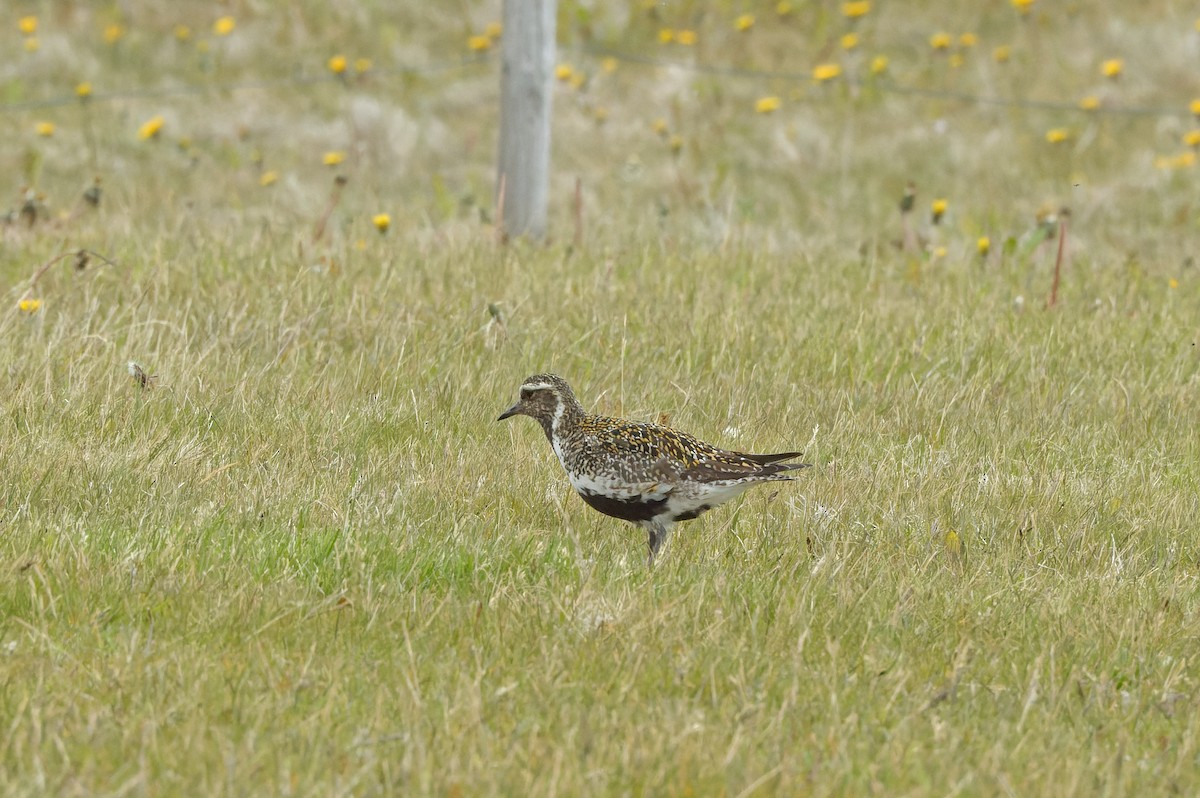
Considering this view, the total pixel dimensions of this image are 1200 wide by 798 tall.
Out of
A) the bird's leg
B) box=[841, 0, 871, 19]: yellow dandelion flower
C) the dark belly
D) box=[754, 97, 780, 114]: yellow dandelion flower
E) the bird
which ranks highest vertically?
box=[841, 0, 871, 19]: yellow dandelion flower

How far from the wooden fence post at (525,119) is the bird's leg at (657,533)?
15.3ft

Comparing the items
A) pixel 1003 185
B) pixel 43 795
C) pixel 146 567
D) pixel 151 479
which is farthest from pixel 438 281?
pixel 1003 185

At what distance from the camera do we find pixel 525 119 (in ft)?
31.0

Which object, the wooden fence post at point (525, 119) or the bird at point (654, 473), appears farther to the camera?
the wooden fence post at point (525, 119)

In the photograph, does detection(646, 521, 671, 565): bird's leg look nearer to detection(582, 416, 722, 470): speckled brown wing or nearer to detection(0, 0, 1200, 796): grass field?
detection(0, 0, 1200, 796): grass field

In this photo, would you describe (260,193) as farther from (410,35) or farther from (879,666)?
(879,666)

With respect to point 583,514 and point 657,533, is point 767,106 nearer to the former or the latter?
point 583,514

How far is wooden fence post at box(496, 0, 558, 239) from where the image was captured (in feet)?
30.8

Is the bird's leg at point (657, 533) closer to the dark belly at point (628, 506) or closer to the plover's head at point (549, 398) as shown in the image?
the dark belly at point (628, 506)

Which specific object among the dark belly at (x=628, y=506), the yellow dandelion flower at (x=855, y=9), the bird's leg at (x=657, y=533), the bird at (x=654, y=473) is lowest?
the bird's leg at (x=657, y=533)

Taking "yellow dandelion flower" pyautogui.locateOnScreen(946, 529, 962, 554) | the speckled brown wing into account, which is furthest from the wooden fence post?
"yellow dandelion flower" pyautogui.locateOnScreen(946, 529, 962, 554)

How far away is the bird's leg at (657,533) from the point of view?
16.3ft

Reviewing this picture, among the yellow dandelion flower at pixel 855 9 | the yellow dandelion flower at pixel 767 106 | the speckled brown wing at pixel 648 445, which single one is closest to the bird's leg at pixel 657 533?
the speckled brown wing at pixel 648 445

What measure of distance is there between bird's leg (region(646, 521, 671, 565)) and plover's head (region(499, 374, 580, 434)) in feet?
2.03
